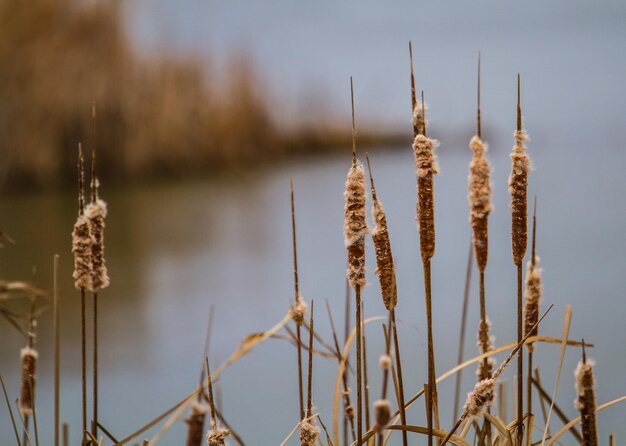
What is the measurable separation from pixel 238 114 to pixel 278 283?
219 cm

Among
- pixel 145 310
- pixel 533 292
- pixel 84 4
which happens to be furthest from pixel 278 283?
pixel 533 292

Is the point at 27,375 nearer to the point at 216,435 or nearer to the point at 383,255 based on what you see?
the point at 216,435

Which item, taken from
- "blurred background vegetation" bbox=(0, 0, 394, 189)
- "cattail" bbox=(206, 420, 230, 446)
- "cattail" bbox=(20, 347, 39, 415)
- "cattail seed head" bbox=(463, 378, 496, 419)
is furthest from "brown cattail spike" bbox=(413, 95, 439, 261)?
"blurred background vegetation" bbox=(0, 0, 394, 189)

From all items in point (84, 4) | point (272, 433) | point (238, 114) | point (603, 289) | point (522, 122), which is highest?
point (84, 4)

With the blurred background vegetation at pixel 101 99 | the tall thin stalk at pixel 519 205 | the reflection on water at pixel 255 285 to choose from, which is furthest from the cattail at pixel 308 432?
the blurred background vegetation at pixel 101 99

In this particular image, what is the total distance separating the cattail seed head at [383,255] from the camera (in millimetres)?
559

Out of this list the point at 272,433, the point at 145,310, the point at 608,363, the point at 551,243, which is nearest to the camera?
the point at 272,433

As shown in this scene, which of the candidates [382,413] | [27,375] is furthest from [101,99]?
[382,413]

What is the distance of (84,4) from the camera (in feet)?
18.5

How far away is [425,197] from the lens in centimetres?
57

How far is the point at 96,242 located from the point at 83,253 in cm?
1

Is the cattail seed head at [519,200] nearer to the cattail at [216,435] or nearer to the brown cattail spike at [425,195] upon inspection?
the brown cattail spike at [425,195]

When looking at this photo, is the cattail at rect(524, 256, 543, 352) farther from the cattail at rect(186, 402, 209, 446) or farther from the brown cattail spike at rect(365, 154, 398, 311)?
the cattail at rect(186, 402, 209, 446)

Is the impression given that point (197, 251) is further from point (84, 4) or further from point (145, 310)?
point (84, 4)
